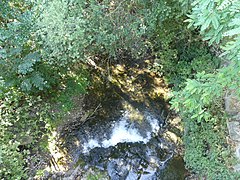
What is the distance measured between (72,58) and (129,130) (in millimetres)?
2063

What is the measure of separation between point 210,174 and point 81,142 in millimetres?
2640

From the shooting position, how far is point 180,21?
5.05 meters

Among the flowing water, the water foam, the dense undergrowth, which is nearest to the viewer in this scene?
the dense undergrowth

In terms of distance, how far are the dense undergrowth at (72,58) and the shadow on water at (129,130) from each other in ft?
1.49

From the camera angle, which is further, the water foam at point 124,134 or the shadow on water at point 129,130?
the water foam at point 124,134

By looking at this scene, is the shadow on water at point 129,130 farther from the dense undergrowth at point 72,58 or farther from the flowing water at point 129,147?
the dense undergrowth at point 72,58

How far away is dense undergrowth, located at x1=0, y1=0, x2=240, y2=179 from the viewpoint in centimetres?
428

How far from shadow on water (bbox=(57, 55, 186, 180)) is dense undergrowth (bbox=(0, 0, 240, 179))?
0.45 m

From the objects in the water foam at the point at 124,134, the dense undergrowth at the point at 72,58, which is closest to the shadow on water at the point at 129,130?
the water foam at the point at 124,134

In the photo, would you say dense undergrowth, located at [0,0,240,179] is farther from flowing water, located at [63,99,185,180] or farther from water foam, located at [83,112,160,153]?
water foam, located at [83,112,160,153]

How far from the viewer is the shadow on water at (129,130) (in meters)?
5.20

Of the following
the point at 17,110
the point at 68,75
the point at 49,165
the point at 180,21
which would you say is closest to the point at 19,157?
the point at 49,165

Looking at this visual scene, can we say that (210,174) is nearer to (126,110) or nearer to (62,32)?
(126,110)

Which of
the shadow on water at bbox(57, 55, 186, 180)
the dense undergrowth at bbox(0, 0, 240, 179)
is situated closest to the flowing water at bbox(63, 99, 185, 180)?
the shadow on water at bbox(57, 55, 186, 180)
